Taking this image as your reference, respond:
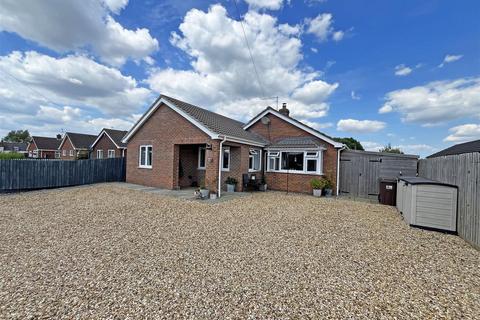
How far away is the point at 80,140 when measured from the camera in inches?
1491

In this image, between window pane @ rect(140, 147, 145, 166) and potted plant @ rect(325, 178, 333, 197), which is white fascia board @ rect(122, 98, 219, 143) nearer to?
window pane @ rect(140, 147, 145, 166)

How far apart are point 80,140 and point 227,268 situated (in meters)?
45.5

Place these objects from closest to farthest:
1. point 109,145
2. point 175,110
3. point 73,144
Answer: point 175,110 < point 109,145 < point 73,144

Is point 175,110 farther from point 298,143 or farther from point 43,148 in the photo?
point 43,148

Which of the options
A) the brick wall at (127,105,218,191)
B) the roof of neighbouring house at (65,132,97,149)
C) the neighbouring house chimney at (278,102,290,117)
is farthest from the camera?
the roof of neighbouring house at (65,132,97,149)

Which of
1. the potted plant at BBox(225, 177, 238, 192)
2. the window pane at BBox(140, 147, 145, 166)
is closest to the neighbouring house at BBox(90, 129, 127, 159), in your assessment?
the window pane at BBox(140, 147, 145, 166)

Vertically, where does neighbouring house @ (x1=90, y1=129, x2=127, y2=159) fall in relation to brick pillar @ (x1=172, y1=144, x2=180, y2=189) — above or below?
above

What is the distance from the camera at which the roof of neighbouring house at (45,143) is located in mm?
45572

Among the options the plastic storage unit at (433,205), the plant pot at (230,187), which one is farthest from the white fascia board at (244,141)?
the plastic storage unit at (433,205)

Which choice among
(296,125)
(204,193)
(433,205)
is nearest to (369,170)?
(296,125)

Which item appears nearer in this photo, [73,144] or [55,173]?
[55,173]

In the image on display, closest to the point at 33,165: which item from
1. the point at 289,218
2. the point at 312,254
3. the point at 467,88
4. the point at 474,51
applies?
the point at 289,218

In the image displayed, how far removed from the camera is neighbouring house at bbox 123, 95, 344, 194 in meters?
11.4

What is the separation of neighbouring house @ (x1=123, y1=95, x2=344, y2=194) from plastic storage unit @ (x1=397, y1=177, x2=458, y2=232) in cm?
595
